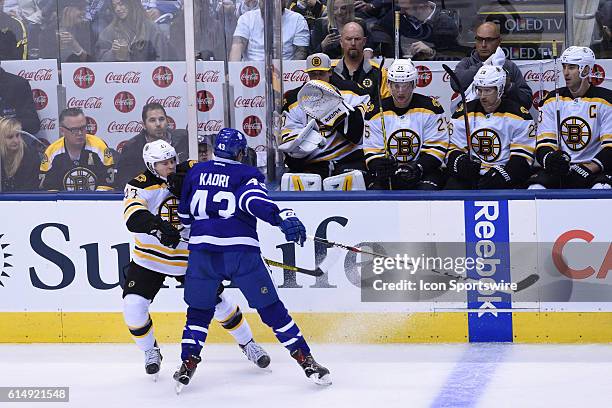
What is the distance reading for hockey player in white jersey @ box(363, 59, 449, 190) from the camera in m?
6.64

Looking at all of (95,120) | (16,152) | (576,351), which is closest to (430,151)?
(576,351)

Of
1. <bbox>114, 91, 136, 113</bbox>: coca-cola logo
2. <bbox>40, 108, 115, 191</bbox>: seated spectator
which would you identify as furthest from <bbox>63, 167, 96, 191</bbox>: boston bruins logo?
<bbox>114, 91, 136, 113</bbox>: coca-cola logo

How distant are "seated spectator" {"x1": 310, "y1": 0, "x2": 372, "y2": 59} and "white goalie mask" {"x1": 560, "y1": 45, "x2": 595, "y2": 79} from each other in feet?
3.99

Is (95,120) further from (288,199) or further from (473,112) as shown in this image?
(473,112)

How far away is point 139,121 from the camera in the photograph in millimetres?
6547

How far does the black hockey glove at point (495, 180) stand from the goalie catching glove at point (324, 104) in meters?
0.85

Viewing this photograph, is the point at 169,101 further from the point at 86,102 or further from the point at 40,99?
the point at 40,99

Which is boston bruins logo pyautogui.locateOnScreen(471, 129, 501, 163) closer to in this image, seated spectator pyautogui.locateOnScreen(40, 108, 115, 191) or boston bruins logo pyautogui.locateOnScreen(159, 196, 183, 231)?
boston bruins logo pyautogui.locateOnScreen(159, 196, 183, 231)

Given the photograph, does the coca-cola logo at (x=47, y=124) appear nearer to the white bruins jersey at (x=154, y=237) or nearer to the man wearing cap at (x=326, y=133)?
the white bruins jersey at (x=154, y=237)

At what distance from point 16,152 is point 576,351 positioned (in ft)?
9.94

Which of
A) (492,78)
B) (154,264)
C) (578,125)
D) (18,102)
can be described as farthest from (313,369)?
(18,102)

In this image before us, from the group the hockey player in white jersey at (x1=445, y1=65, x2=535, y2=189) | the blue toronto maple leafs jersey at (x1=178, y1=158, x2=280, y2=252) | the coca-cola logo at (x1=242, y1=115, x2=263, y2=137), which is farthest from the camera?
the coca-cola logo at (x1=242, y1=115, x2=263, y2=137)

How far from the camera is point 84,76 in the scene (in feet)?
21.6

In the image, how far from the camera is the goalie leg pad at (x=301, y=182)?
6609 mm
